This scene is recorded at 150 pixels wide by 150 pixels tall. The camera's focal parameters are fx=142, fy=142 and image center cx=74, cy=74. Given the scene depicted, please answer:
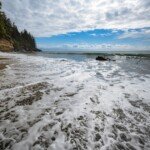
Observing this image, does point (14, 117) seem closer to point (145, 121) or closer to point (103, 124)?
point (103, 124)

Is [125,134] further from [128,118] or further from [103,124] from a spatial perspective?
[128,118]

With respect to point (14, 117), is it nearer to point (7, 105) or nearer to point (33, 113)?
point (33, 113)

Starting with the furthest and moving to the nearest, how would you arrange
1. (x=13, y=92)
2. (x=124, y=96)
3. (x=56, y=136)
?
(x=124, y=96), (x=13, y=92), (x=56, y=136)

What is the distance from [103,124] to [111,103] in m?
2.40

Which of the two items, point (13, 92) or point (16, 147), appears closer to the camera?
point (16, 147)

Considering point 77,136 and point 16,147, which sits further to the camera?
point 77,136

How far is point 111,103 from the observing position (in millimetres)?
7727

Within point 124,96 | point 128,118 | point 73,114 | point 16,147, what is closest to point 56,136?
point 16,147

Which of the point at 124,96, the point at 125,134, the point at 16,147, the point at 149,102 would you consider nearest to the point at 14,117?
the point at 16,147

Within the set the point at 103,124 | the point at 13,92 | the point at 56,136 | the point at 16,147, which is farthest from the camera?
the point at 13,92

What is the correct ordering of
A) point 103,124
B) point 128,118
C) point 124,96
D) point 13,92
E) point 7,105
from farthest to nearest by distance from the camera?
point 124,96, point 13,92, point 7,105, point 128,118, point 103,124

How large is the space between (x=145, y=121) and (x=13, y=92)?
7.05 metres

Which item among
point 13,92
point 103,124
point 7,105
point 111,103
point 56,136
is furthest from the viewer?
point 13,92

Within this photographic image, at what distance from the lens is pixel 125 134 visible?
4922 mm
